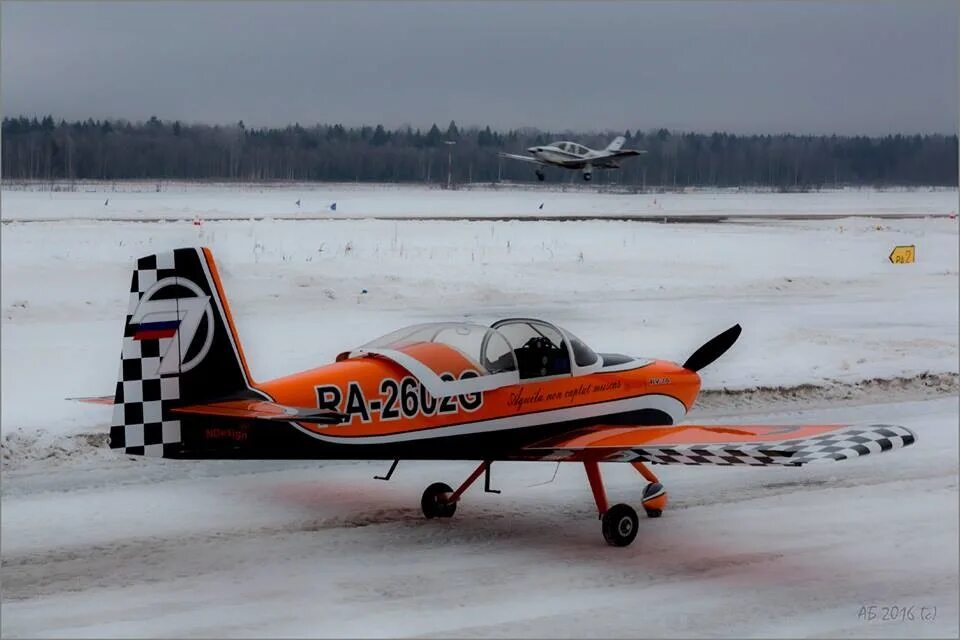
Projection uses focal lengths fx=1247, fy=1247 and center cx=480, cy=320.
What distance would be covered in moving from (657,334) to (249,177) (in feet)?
246

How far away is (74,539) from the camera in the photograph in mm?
9453

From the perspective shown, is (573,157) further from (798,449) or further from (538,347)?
(798,449)

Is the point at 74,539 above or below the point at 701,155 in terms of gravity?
below

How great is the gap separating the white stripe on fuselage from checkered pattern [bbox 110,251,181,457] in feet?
3.07

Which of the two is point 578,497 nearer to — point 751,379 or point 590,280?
point 751,379

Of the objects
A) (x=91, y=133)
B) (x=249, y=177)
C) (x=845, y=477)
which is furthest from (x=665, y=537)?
(x=91, y=133)

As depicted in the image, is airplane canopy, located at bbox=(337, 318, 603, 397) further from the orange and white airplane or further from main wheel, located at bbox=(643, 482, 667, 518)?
main wheel, located at bbox=(643, 482, 667, 518)

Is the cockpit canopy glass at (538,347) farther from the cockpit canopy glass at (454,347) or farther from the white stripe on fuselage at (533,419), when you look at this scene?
the white stripe on fuselage at (533,419)

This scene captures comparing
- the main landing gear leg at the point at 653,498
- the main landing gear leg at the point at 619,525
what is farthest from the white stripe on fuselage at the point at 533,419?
the main landing gear leg at the point at 619,525

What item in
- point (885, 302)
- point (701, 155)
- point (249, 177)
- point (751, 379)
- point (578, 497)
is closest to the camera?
point (578, 497)

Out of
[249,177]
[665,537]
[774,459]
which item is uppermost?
[249,177]

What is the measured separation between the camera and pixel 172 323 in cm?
897

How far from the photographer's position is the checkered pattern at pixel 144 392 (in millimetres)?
8781

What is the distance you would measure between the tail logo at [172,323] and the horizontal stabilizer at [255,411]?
12.1 inches
